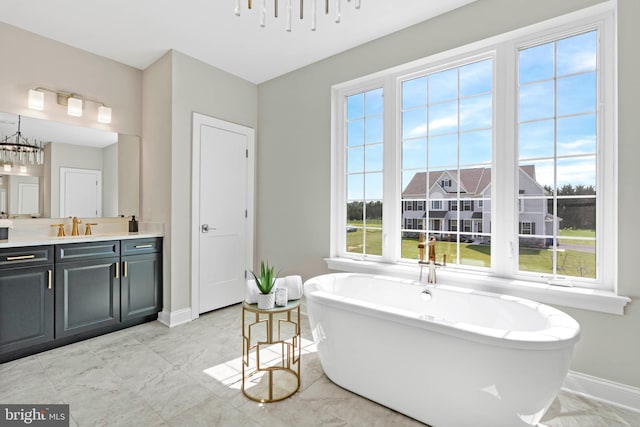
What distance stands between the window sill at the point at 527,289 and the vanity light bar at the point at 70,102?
3.04 metres

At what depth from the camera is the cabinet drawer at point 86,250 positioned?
8.50 feet

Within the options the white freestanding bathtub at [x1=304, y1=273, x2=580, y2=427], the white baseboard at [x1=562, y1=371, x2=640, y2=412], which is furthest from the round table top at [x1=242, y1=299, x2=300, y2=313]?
the white baseboard at [x1=562, y1=371, x2=640, y2=412]

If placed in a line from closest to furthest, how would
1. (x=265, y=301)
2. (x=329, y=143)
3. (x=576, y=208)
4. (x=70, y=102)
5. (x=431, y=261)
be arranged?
1. (x=265, y=301)
2. (x=576, y=208)
3. (x=431, y=261)
4. (x=70, y=102)
5. (x=329, y=143)

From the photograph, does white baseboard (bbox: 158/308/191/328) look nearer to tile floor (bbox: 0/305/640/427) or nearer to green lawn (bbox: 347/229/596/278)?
tile floor (bbox: 0/305/640/427)

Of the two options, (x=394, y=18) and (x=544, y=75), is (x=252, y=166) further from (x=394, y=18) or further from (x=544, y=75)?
(x=544, y=75)

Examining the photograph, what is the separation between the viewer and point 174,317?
3109mm

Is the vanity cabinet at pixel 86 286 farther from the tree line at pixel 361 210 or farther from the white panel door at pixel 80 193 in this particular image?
the tree line at pixel 361 210

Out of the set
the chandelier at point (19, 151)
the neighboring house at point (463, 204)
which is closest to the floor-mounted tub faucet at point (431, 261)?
the neighboring house at point (463, 204)

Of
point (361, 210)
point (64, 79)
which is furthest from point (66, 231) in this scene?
point (361, 210)

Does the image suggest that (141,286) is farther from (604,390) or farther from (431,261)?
(604,390)

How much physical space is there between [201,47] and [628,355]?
4.05m

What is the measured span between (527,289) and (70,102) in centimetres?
413

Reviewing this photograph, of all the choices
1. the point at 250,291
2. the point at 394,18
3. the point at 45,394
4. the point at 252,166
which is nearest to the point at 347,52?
the point at 394,18

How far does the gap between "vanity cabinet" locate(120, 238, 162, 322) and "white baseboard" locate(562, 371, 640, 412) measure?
350cm
